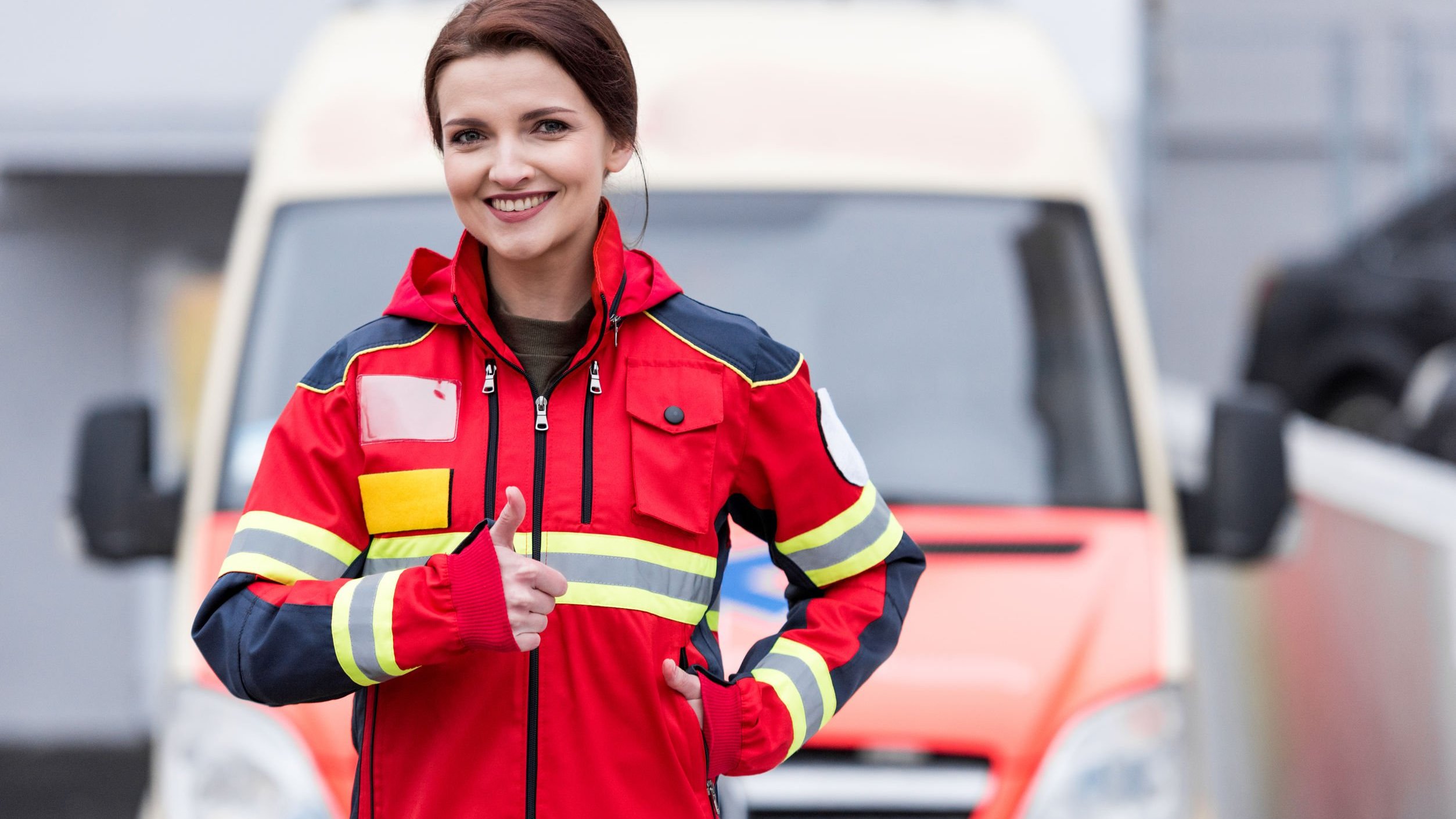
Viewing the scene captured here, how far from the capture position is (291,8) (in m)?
7.23

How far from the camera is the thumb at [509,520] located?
5.01 feet

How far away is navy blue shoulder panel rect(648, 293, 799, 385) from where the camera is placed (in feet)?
5.78

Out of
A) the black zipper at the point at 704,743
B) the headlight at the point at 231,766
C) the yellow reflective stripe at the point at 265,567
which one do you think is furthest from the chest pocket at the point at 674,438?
the headlight at the point at 231,766

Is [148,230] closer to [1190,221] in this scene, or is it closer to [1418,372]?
[1418,372]

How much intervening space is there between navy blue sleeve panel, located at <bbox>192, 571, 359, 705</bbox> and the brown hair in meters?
0.47

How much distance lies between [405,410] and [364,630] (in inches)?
9.0

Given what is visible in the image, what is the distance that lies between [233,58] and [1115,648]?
17.6 ft

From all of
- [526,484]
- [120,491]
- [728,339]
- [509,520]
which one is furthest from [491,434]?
[120,491]

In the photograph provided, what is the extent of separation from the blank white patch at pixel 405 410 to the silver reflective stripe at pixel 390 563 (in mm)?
112

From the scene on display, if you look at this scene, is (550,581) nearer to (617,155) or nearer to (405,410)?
(405,410)

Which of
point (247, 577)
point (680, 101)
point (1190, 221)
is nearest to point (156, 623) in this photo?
point (680, 101)

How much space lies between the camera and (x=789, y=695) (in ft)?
5.86

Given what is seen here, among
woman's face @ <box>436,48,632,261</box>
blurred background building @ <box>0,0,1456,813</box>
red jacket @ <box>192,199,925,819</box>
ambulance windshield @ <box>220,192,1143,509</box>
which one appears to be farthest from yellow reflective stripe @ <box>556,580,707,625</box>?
blurred background building @ <box>0,0,1456,813</box>

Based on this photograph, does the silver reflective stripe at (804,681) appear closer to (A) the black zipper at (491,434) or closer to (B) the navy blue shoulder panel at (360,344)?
(A) the black zipper at (491,434)
